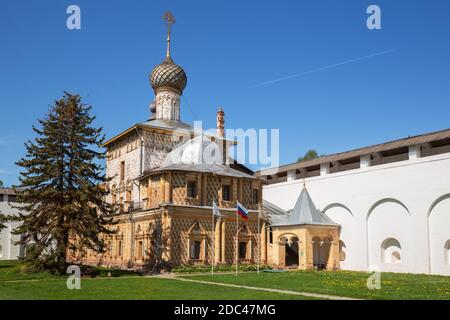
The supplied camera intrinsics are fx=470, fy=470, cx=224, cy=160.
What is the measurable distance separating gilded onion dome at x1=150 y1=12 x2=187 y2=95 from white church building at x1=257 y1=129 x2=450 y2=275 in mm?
11924

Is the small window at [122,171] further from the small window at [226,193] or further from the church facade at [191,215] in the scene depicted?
the small window at [226,193]

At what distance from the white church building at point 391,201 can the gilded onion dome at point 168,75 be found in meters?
11.9

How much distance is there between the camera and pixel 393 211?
28.5 m

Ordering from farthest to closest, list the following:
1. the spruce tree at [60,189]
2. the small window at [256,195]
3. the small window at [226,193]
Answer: the small window at [256,195] → the small window at [226,193] → the spruce tree at [60,189]

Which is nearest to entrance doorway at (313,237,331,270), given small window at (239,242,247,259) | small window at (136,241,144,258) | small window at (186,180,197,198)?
small window at (239,242,247,259)

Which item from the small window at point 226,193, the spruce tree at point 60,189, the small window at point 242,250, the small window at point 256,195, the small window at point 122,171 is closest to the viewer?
the spruce tree at point 60,189

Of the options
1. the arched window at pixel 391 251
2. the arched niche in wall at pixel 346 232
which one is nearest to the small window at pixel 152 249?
the arched niche in wall at pixel 346 232

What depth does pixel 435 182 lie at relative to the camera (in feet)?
85.4

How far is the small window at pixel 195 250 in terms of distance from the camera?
1109 inches

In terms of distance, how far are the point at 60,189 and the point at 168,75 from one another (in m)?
15.5

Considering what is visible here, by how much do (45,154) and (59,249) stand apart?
4.95 m
